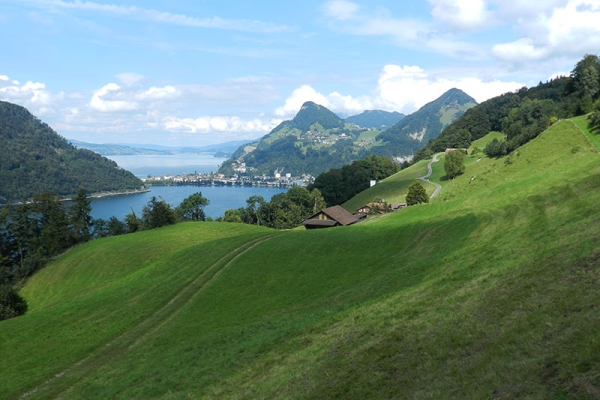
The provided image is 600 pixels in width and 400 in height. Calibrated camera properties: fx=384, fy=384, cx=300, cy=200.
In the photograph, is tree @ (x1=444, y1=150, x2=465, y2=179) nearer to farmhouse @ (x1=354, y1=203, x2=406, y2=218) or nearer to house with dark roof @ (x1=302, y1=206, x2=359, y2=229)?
farmhouse @ (x1=354, y1=203, x2=406, y2=218)

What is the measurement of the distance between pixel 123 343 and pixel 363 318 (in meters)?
17.6

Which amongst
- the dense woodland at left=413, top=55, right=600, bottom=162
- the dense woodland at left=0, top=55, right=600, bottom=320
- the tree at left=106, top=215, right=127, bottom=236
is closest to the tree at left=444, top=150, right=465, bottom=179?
the dense woodland at left=0, top=55, right=600, bottom=320

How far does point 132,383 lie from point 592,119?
79.9 metres

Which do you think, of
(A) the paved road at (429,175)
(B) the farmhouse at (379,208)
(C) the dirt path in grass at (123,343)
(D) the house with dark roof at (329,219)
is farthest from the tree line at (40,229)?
(A) the paved road at (429,175)

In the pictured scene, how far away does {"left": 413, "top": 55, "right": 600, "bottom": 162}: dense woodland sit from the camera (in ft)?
308

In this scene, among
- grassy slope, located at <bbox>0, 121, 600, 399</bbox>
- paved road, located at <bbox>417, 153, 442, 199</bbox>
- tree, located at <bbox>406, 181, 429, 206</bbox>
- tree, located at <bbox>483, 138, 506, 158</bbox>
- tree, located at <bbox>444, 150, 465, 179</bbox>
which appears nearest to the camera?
grassy slope, located at <bbox>0, 121, 600, 399</bbox>

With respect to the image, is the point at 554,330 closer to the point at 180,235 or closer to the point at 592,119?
the point at 180,235

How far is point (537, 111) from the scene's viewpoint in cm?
12406

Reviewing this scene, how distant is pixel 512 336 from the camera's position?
38.8 feet

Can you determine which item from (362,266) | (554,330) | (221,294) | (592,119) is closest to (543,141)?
(592,119)

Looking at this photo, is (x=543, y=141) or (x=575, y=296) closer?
(x=575, y=296)

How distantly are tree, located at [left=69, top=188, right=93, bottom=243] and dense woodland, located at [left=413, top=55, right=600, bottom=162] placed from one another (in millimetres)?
110700

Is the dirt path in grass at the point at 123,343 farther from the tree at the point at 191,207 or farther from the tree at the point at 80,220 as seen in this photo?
the tree at the point at 191,207

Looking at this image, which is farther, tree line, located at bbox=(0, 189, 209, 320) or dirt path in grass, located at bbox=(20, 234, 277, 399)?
tree line, located at bbox=(0, 189, 209, 320)
